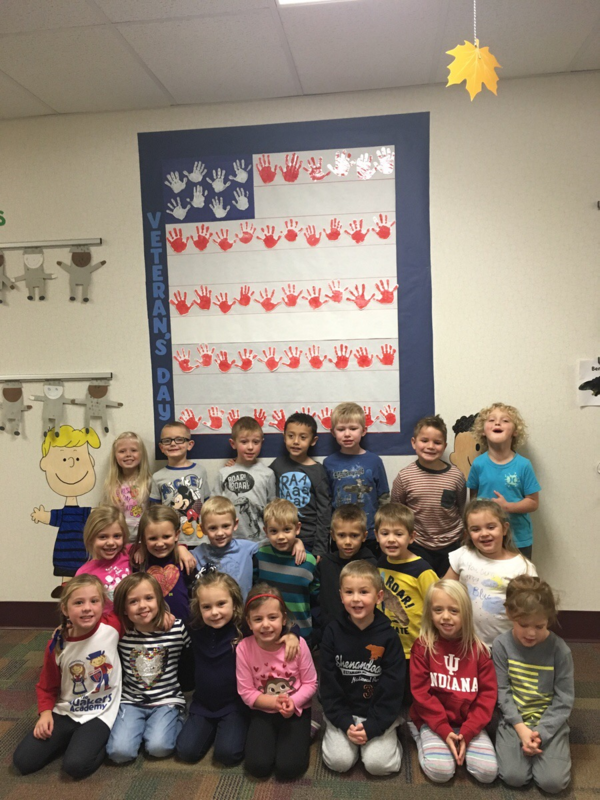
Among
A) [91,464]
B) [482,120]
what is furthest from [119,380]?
[482,120]

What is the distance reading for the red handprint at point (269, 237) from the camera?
3035mm

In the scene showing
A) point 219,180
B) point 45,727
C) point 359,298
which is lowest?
point 45,727

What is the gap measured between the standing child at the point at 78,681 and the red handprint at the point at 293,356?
1383mm

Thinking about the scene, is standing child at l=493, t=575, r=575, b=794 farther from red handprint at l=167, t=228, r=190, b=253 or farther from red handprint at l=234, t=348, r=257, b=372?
red handprint at l=167, t=228, r=190, b=253

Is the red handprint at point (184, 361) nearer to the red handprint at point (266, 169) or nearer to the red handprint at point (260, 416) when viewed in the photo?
the red handprint at point (260, 416)

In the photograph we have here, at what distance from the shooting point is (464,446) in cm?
292

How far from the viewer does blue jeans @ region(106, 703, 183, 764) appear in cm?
206

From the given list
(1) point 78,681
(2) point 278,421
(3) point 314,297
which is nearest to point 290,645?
(1) point 78,681

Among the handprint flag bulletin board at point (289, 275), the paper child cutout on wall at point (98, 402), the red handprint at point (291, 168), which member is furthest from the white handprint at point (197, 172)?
the paper child cutout on wall at point (98, 402)

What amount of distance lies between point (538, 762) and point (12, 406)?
2.85 metres

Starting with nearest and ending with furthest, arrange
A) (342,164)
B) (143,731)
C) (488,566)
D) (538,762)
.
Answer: (538,762) → (143,731) → (488,566) → (342,164)

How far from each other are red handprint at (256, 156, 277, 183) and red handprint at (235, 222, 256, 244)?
238 millimetres

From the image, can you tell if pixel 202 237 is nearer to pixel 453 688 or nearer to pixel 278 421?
pixel 278 421

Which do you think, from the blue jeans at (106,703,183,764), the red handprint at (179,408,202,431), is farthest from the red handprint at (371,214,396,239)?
the blue jeans at (106,703,183,764)
